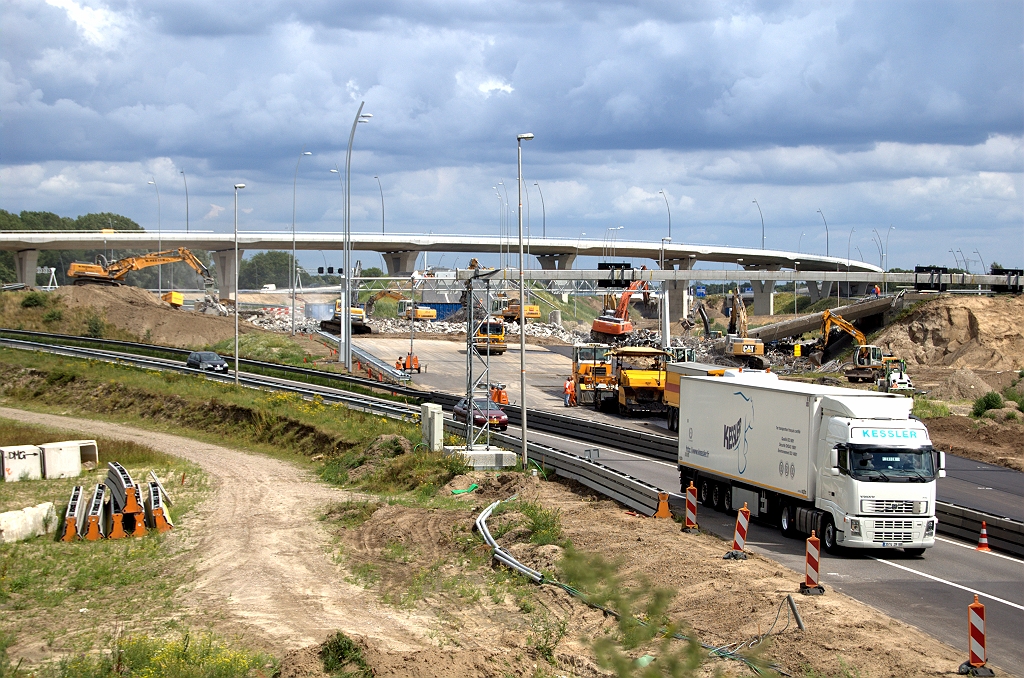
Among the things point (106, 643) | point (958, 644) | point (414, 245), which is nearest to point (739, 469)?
point (958, 644)

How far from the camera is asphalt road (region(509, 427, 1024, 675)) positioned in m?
14.5

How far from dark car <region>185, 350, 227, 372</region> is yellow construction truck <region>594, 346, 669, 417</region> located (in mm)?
24797

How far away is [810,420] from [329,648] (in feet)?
37.5

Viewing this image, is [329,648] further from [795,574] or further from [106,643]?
[795,574]

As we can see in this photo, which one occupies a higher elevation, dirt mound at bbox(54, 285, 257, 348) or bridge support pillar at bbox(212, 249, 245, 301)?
bridge support pillar at bbox(212, 249, 245, 301)

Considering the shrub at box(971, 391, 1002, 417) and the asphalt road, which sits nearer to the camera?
the asphalt road

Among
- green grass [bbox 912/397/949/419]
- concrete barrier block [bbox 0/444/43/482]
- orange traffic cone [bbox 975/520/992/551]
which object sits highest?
orange traffic cone [bbox 975/520/992/551]

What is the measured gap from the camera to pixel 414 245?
131 meters

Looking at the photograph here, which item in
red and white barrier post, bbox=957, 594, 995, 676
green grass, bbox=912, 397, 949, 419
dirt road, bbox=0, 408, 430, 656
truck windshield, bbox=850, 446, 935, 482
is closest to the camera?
red and white barrier post, bbox=957, 594, 995, 676

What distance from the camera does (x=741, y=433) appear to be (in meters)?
23.2

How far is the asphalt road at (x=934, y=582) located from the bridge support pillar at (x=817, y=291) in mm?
125179

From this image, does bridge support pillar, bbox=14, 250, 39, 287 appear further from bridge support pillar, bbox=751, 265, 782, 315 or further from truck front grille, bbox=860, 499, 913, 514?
truck front grille, bbox=860, 499, 913, 514

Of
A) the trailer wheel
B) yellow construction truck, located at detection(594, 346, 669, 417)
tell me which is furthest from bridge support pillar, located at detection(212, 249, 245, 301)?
the trailer wheel

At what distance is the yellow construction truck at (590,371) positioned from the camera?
53.9 metres
